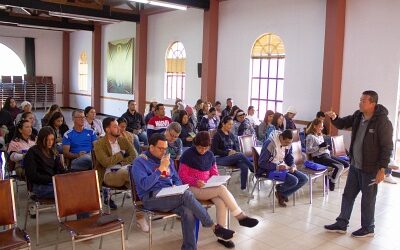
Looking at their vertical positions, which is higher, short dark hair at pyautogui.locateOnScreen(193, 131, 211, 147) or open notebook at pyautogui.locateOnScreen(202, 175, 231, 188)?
short dark hair at pyautogui.locateOnScreen(193, 131, 211, 147)

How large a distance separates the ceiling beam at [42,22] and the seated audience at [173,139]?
424 inches

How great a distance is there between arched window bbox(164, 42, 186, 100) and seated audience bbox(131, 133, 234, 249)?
8338 mm

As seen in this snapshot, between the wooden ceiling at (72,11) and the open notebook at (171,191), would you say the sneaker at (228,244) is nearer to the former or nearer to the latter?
the open notebook at (171,191)

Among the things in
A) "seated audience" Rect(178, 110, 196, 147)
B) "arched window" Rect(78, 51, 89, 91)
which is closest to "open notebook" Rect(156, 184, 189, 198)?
"seated audience" Rect(178, 110, 196, 147)

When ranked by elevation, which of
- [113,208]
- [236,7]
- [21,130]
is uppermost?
[236,7]

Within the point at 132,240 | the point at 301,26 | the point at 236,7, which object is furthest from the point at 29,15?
the point at 132,240

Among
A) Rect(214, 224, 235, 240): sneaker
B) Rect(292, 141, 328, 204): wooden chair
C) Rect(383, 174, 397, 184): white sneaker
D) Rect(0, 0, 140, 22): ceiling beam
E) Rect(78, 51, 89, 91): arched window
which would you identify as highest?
Rect(0, 0, 140, 22): ceiling beam

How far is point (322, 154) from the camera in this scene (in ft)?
19.3

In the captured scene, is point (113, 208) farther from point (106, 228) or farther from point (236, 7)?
point (236, 7)

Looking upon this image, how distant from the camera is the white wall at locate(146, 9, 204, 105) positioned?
11.1 meters

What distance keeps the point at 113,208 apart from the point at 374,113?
317cm

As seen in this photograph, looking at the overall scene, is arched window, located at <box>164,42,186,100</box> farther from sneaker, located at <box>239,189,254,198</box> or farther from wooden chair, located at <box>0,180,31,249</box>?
wooden chair, located at <box>0,180,31,249</box>

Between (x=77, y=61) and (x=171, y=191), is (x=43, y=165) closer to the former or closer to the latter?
(x=171, y=191)

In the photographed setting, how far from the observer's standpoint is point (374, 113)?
3.92 metres
